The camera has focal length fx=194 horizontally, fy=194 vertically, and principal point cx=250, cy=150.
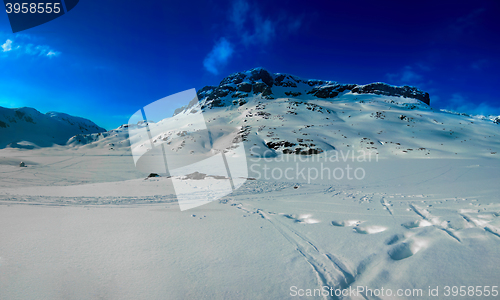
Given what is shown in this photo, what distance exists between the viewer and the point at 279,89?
117812 mm

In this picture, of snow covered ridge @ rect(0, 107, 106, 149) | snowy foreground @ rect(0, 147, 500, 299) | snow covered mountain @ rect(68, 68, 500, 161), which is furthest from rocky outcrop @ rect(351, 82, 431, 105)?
snow covered ridge @ rect(0, 107, 106, 149)

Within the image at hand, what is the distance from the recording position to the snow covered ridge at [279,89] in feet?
339

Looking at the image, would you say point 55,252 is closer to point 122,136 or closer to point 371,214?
point 371,214

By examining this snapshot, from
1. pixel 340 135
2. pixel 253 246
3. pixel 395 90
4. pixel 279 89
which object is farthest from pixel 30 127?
pixel 395 90

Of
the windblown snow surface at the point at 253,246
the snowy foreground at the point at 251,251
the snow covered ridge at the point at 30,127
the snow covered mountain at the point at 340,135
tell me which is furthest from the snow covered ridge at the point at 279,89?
the snowy foreground at the point at 251,251

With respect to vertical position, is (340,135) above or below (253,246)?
above

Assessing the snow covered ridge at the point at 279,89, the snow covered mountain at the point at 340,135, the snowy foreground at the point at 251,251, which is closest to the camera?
the snowy foreground at the point at 251,251

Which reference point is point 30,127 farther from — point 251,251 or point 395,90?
point 395,90

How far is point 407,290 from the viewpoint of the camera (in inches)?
95.6

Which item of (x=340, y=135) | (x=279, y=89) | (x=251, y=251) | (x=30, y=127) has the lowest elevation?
(x=251, y=251)

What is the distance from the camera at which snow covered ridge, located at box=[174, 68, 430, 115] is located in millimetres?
103250

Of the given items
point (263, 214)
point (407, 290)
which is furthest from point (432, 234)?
point (263, 214)

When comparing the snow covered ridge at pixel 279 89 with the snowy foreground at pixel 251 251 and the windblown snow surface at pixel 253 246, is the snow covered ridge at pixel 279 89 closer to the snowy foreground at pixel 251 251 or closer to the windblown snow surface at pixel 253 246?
the windblown snow surface at pixel 253 246

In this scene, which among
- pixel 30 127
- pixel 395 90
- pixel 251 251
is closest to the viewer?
pixel 251 251
